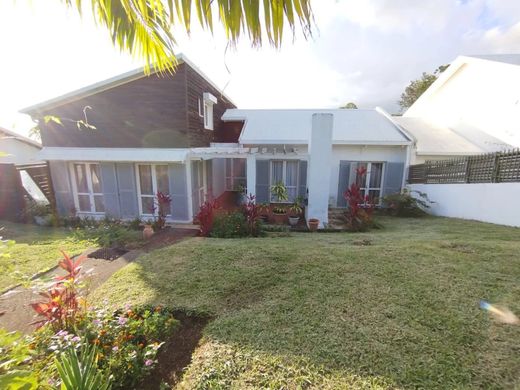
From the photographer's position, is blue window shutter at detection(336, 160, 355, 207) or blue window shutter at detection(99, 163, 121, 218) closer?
blue window shutter at detection(99, 163, 121, 218)

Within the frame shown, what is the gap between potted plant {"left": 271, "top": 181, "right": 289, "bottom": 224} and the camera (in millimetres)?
9242

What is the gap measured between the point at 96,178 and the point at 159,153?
3225 mm

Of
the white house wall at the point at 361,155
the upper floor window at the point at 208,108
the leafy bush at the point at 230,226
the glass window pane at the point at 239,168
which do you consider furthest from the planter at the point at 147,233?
the white house wall at the point at 361,155

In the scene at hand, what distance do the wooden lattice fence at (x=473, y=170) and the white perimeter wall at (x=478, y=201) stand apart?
246mm

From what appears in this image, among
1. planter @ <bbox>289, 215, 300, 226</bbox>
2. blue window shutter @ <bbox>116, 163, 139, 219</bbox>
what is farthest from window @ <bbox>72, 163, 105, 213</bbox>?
planter @ <bbox>289, 215, 300, 226</bbox>

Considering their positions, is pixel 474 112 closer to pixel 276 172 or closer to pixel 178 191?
pixel 276 172

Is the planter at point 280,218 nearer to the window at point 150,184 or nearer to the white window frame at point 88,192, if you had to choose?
the window at point 150,184

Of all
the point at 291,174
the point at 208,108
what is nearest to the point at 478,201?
the point at 291,174

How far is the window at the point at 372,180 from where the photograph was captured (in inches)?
455

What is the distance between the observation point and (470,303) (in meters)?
2.97

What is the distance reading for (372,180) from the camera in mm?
11695

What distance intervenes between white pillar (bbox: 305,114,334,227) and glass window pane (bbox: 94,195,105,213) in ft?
27.6

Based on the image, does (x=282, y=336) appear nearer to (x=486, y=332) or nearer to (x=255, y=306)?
(x=255, y=306)

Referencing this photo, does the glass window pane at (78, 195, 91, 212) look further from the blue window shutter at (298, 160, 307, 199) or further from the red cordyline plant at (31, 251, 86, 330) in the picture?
the blue window shutter at (298, 160, 307, 199)
